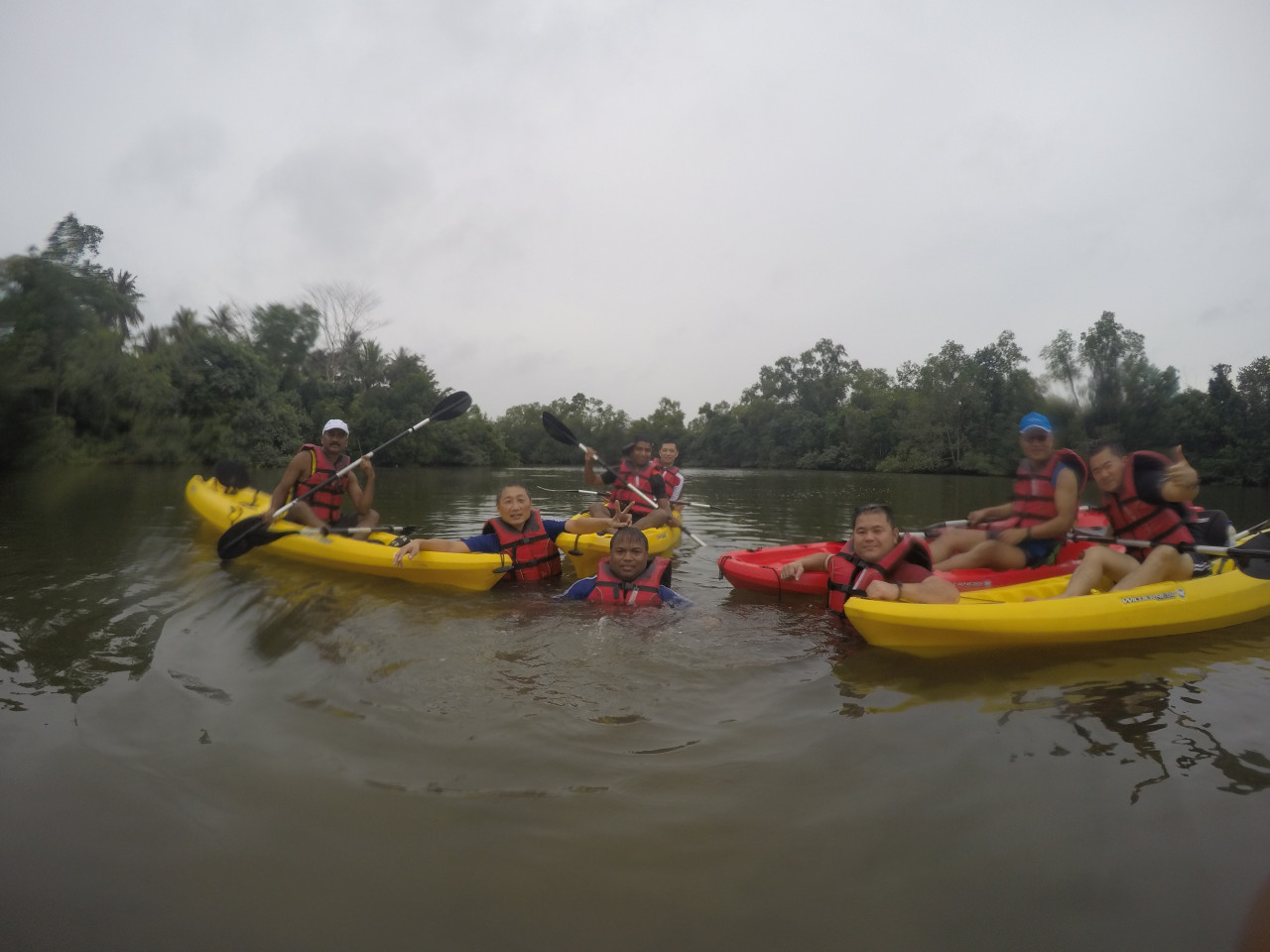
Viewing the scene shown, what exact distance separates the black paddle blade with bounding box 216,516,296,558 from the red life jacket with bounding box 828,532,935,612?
4.47m

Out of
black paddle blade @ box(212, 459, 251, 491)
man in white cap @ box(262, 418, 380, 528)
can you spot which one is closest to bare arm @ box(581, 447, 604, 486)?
man in white cap @ box(262, 418, 380, 528)

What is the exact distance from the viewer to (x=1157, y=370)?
27.3 m

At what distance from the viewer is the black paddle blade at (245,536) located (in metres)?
5.85

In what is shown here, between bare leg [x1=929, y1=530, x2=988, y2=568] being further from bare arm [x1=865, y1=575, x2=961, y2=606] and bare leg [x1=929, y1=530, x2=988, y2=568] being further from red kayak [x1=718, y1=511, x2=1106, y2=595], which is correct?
bare arm [x1=865, y1=575, x2=961, y2=606]

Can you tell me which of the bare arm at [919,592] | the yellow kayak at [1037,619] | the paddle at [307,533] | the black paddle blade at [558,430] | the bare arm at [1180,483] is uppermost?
the black paddle blade at [558,430]

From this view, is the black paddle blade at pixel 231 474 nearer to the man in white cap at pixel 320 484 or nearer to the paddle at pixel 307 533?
the man in white cap at pixel 320 484

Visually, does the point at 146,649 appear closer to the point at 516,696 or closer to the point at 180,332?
the point at 516,696

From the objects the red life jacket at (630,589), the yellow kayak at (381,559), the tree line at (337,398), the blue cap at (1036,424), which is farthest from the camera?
the tree line at (337,398)

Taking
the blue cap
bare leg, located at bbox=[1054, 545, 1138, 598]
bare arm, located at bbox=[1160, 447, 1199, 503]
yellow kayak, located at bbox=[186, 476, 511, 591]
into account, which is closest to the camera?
bare arm, located at bbox=[1160, 447, 1199, 503]

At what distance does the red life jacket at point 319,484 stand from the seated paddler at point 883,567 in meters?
4.52

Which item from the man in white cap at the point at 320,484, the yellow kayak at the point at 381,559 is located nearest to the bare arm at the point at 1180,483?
the yellow kayak at the point at 381,559

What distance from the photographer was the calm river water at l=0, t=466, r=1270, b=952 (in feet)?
5.28

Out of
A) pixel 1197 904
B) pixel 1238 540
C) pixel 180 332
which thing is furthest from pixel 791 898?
pixel 180 332

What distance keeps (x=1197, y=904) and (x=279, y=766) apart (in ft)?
8.44
